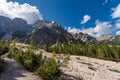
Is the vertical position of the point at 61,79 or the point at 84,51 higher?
the point at 84,51

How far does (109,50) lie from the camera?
449 feet

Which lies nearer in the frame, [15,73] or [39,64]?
[15,73]

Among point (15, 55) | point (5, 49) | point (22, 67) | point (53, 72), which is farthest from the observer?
point (5, 49)

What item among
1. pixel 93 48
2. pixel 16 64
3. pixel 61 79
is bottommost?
pixel 61 79

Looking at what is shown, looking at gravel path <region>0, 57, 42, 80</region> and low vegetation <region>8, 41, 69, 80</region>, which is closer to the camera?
gravel path <region>0, 57, 42, 80</region>

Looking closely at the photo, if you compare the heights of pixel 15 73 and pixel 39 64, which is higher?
pixel 39 64

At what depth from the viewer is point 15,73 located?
28.9 metres

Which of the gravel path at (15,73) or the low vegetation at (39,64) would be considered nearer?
the gravel path at (15,73)

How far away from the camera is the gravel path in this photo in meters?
27.1

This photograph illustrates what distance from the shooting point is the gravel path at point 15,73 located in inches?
1068

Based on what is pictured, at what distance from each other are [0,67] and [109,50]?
378 feet

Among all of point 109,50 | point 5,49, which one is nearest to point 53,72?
point 5,49

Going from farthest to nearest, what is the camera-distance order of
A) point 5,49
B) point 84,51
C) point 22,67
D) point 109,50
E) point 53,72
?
point 84,51 → point 109,50 → point 5,49 → point 22,67 → point 53,72

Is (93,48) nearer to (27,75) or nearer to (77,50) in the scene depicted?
(77,50)
